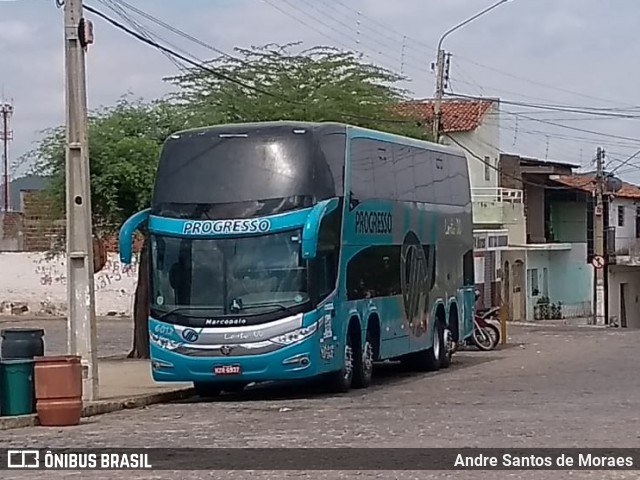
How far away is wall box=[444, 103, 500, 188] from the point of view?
58031 mm

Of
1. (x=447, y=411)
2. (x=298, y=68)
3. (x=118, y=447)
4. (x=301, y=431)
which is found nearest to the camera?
(x=118, y=447)

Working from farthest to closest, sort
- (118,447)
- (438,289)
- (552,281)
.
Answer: (552,281) → (438,289) → (118,447)

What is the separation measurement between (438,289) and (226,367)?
8443 mm

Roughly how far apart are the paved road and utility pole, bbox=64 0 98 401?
1277 mm

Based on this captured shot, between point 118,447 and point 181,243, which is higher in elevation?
point 181,243

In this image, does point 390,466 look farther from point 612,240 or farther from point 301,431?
point 612,240

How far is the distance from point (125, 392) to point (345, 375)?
3577 millimetres

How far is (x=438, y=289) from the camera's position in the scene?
28.1m

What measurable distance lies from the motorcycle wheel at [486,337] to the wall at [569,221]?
31.6 metres

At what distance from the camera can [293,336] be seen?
2058cm

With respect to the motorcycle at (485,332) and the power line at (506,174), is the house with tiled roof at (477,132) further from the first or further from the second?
the motorcycle at (485,332)

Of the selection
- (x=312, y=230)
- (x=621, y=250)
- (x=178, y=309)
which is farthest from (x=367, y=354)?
(x=621, y=250)

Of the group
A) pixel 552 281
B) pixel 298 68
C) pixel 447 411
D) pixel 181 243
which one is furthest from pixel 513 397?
pixel 552 281

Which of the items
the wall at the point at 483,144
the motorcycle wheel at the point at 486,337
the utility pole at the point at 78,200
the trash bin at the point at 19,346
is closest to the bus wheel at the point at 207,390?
the utility pole at the point at 78,200
